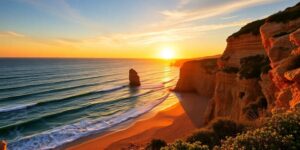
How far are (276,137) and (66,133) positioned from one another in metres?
19.5

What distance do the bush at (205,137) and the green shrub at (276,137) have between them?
288cm

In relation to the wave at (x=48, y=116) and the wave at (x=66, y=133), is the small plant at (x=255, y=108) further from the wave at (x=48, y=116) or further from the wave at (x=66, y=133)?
the wave at (x=48, y=116)

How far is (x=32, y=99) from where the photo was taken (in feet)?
112

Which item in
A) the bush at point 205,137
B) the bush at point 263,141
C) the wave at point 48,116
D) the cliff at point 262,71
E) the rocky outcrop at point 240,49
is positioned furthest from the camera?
the wave at point 48,116

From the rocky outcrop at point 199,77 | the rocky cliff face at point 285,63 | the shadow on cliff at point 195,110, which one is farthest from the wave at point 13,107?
the rocky cliff face at point 285,63

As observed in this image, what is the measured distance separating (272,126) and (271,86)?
618 cm

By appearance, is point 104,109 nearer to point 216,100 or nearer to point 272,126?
point 216,100

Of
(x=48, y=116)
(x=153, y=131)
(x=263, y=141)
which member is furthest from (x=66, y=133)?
(x=263, y=141)

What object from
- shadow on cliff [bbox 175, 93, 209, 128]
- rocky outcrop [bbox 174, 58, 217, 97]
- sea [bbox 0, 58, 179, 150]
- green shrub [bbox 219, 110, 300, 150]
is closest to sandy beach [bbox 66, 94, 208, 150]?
shadow on cliff [bbox 175, 93, 209, 128]

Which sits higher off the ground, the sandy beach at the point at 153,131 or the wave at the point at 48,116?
the wave at the point at 48,116

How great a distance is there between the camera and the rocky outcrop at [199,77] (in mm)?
38228

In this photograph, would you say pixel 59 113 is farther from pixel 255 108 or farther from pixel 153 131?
pixel 255 108

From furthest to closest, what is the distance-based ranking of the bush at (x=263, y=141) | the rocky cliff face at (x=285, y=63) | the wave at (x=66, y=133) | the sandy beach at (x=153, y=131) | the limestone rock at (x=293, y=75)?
the sandy beach at (x=153, y=131) → the wave at (x=66, y=133) → the rocky cliff face at (x=285, y=63) → the limestone rock at (x=293, y=75) → the bush at (x=263, y=141)

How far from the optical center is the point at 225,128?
370 inches
